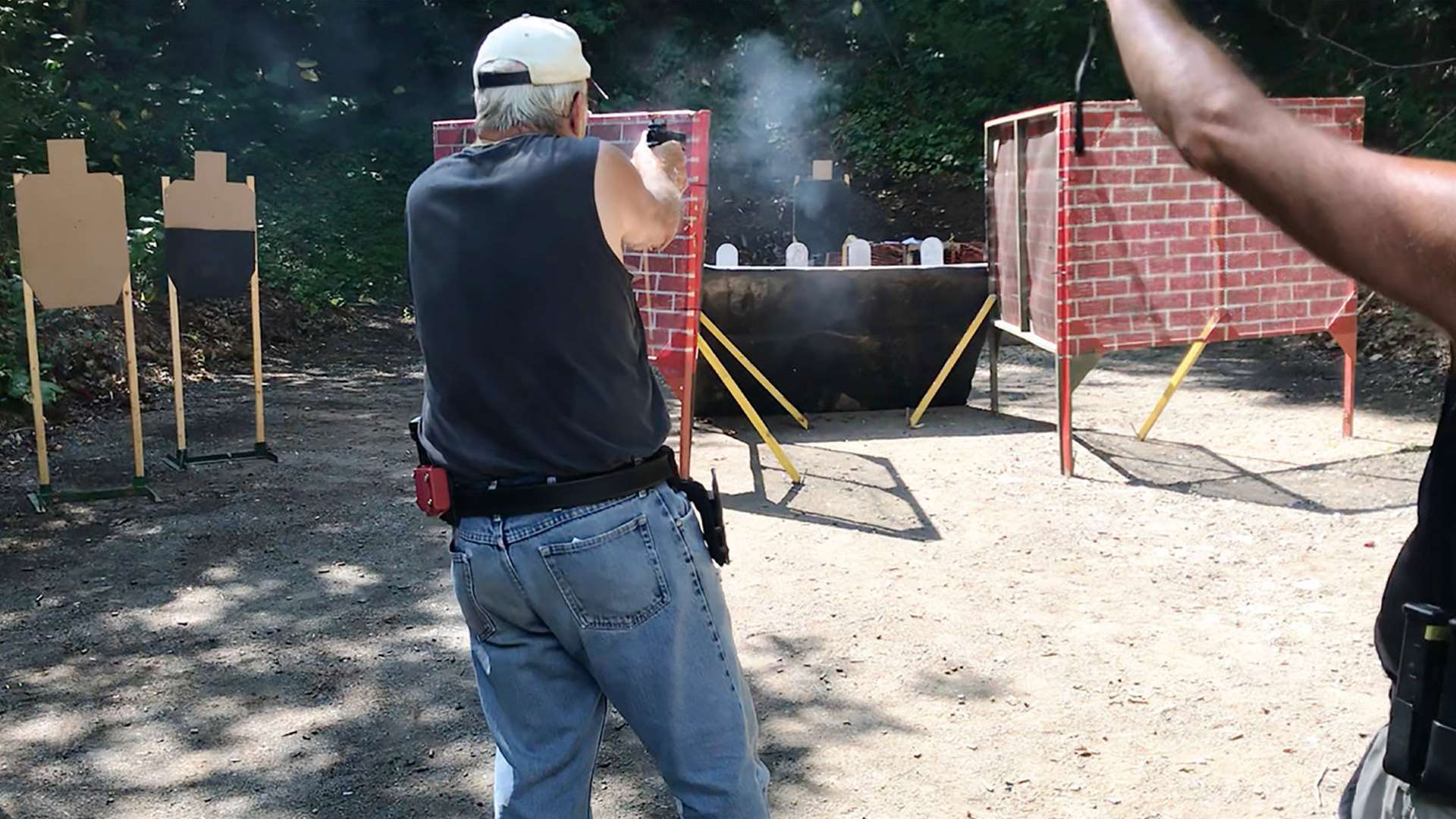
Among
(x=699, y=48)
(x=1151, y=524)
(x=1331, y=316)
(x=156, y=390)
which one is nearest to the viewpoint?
(x=1151, y=524)

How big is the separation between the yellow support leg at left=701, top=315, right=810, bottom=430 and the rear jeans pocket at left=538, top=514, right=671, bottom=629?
17.7 ft

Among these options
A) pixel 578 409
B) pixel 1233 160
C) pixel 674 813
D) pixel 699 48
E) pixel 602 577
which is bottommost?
pixel 674 813

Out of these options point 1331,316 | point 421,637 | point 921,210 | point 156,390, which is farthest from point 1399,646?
point 921,210

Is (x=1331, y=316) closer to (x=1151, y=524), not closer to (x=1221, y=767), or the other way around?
(x=1151, y=524)

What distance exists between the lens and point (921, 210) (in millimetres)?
16203

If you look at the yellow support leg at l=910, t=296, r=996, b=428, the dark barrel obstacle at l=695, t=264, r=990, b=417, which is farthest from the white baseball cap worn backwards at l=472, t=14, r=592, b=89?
the yellow support leg at l=910, t=296, r=996, b=428

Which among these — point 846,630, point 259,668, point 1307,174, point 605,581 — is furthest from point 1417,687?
point 259,668

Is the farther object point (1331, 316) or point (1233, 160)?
point (1331, 316)

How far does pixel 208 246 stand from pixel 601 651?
18.7 ft

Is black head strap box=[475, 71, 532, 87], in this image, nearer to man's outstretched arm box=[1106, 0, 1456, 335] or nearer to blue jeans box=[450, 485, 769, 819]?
blue jeans box=[450, 485, 769, 819]

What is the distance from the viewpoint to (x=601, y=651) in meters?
2.17

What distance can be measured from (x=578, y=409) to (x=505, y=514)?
220 mm

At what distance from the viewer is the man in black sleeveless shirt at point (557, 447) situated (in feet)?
6.91

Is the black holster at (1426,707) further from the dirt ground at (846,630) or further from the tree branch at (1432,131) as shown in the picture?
Answer: the tree branch at (1432,131)
